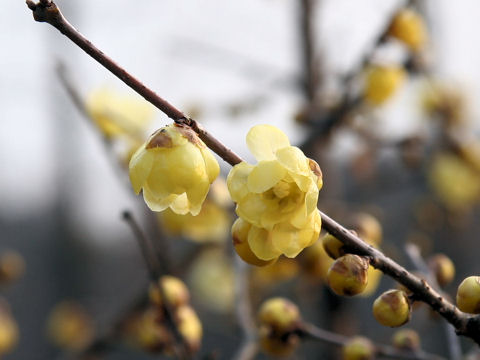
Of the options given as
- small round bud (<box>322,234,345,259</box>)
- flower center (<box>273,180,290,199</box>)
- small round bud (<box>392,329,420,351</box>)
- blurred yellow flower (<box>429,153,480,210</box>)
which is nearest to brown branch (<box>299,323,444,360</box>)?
small round bud (<box>392,329,420,351</box>)

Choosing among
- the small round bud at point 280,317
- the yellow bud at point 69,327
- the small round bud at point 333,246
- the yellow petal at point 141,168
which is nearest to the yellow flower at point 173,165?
the yellow petal at point 141,168

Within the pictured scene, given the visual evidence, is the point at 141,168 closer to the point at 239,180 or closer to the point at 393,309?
the point at 239,180

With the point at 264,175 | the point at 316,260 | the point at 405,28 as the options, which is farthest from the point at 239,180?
the point at 405,28

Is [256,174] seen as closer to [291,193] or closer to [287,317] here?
[291,193]

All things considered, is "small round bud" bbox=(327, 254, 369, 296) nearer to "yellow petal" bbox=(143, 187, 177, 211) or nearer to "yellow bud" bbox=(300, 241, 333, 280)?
"yellow petal" bbox=(143, 187, 177, 211)

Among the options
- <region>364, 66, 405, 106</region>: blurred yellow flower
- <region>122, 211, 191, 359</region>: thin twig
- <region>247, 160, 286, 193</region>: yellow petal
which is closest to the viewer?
<region>247, 160, 286, 193</region>: yellow petal

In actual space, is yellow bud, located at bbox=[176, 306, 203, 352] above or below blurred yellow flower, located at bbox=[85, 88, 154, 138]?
below
